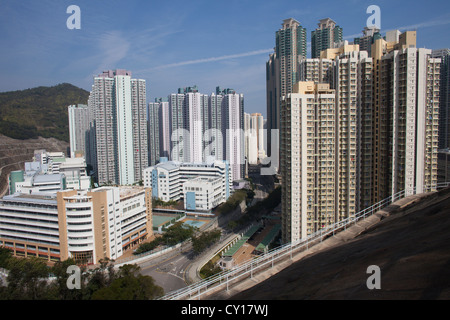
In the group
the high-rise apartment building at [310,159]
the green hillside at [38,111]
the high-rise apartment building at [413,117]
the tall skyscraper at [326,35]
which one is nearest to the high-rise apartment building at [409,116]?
the high-rise apartment building at [413,117]

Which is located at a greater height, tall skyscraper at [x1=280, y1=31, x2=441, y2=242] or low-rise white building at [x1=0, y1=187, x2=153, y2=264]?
tall skyscraper at [x1=280, y1=31, x2=441, y2=242]

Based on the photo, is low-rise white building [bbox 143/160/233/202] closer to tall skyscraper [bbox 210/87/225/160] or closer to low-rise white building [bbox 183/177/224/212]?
low-rise white building [bbox 183/177/224/212]

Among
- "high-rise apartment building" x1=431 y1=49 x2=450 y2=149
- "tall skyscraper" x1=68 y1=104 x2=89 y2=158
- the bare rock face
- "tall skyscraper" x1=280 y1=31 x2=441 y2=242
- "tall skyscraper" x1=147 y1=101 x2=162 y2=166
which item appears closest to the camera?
"tall skyscraper" x1=280 y1=31 x2=441 y2=242

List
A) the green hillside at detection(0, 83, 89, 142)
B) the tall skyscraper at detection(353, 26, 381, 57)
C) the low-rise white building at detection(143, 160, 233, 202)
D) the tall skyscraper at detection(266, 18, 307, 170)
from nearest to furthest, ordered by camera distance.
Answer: the tall skyscraper at detection(353, 26, 381, 57), the low-rise white building at detection(143, 160, 233, 202), the tall skyscraper at detection(266, 18, 307, 170), the green hillside at detection(0, 83, 89, 142)

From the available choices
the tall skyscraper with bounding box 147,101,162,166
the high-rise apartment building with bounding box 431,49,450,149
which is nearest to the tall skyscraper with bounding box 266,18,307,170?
the high-rise apartment building with bounding box 431,49,450,149

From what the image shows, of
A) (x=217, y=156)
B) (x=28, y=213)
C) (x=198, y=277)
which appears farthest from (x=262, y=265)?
(x=217, y=156)

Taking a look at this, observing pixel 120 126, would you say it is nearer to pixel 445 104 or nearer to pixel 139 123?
pixel 139 123
